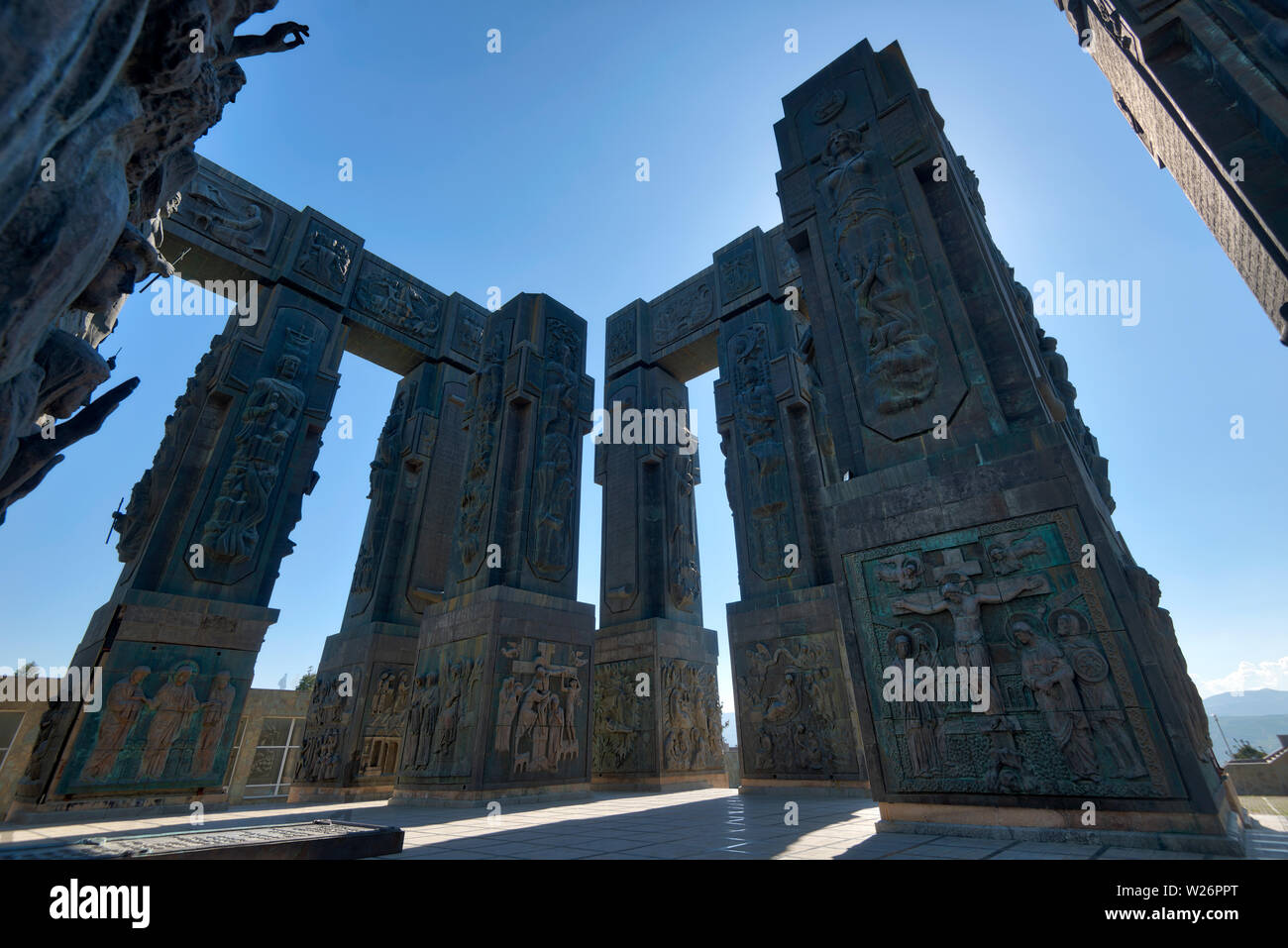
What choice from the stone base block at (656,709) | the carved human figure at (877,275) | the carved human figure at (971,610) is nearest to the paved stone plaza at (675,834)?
the carved human figure at (971,610)

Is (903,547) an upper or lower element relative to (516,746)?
upper

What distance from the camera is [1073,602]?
5398 millimetres

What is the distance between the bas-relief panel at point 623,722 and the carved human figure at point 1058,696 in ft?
34.0

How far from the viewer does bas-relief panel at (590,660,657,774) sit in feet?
46.2

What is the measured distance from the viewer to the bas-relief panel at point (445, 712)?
11055 millimetres

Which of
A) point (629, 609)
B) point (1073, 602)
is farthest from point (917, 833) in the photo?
point (629, 609)

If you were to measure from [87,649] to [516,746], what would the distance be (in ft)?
31.9

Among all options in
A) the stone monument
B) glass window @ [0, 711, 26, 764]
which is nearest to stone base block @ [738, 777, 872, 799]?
the stone monument

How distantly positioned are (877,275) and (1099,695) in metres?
5.60

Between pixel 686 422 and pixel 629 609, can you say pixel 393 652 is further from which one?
pixel 686 422

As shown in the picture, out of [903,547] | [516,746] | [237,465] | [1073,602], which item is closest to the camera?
[1073,602]

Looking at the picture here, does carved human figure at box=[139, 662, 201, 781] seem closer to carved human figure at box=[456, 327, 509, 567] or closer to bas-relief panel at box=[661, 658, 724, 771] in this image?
carved human figure at box=[456, 327, 509, 567]

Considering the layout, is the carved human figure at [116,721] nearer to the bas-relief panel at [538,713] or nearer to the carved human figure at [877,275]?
the bas-relief panel at [538,713]

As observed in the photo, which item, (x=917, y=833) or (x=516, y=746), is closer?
(x=917, y=833)
